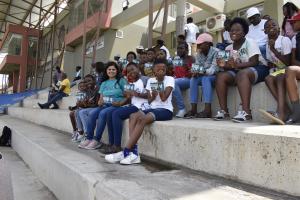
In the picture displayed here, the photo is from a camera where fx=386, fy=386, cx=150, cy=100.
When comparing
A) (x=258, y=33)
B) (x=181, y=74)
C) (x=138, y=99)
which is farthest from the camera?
(x=181, y=74)

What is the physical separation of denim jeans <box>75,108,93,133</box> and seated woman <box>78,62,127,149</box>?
28 cm

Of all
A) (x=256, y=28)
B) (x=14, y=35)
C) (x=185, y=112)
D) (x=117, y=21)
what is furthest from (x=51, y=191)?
(x=14, y=35)

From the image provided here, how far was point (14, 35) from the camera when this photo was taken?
2514 centimetres

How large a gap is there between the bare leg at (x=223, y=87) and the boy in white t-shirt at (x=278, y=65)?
1.68 feet

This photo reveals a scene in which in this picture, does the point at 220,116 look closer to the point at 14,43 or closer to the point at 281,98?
the point at 281,98

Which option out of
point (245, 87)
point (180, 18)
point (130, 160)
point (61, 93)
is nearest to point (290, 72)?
point (245, 87)

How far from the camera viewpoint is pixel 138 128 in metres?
4.07

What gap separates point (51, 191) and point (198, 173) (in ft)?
6.89

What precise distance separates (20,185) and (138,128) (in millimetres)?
2021

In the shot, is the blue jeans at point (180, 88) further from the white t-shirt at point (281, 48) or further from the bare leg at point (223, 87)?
the white t-shirt at point (281, 48)

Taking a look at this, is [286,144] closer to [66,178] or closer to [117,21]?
[66,178]

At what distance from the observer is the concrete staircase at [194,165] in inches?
104

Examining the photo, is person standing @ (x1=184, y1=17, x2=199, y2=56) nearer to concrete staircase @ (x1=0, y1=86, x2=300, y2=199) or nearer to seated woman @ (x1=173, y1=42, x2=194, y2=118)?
seated woman @ (x1=173, y1=42, x2=194, y2=118)

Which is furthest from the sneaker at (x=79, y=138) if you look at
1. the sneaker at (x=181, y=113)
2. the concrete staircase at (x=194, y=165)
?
the sneaker at (x=181, y=113)
